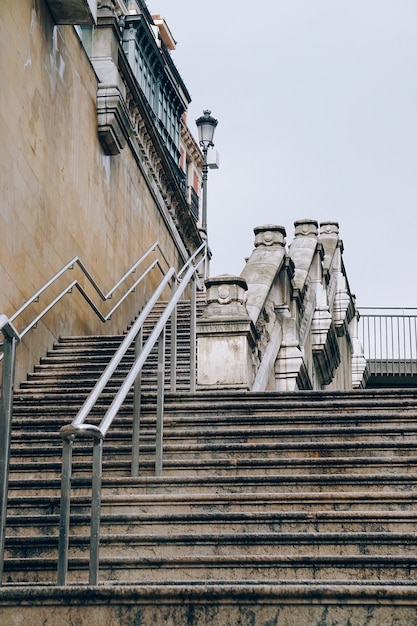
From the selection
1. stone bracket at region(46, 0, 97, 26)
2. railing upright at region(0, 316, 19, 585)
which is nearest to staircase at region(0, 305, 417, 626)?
railing upright at region(0, 316, 19, 585)

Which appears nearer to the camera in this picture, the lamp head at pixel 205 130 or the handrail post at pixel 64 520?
the handrail post at pixel 64 520

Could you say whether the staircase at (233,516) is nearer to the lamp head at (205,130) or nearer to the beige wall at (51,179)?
the beige wall at (51,179)

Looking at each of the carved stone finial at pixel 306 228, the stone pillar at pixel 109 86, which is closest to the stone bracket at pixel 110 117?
the stone pillar at pixel 109 86

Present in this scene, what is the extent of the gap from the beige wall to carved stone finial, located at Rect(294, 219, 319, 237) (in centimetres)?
283

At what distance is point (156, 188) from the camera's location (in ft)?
66.1

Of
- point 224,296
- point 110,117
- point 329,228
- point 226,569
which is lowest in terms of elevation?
point 226,569

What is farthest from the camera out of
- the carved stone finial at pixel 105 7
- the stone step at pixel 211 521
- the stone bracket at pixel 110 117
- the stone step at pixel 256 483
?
the carved stone finial at pixel 105 7

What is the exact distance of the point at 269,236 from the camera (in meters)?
14.2

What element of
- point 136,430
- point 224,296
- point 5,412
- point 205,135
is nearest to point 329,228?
point 205,135

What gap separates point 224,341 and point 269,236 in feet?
11.2

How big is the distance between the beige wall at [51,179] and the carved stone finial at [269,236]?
208cm

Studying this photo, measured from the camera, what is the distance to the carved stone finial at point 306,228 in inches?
746

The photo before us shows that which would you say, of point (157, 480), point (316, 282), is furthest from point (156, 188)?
point (157, 480)

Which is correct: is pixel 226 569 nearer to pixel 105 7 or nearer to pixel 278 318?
pixel 278 318
